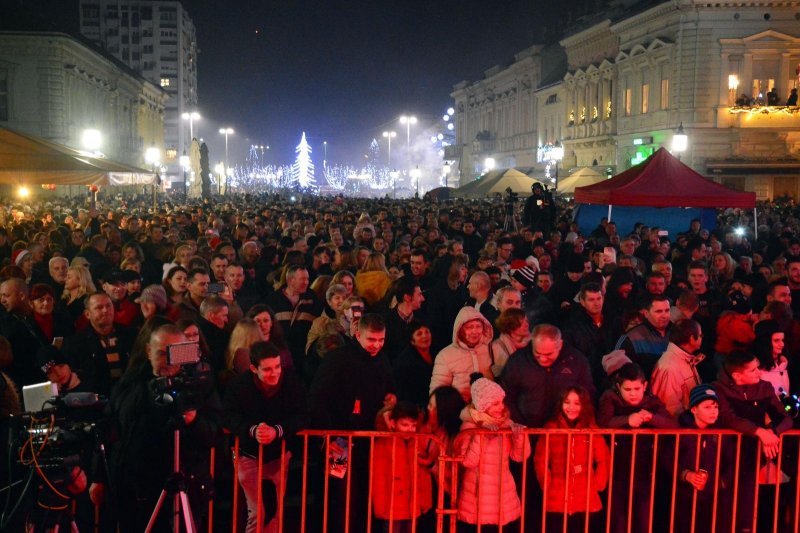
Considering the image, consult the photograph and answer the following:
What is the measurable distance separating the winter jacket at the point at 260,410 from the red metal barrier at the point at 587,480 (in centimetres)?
12

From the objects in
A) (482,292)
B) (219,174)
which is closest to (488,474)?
(482,292)

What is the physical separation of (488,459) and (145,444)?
212 centimetres

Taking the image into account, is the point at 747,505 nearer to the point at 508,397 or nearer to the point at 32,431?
the point at 508,397

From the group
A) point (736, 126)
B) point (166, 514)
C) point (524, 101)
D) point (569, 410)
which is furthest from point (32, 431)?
point (524, 101)

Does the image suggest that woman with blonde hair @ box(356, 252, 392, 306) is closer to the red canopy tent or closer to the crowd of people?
the crowd of people

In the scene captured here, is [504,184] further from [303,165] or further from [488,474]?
[303,165]

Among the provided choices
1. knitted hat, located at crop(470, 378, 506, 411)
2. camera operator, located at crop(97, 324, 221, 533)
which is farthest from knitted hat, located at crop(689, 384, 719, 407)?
camera operator, located at crop(97, 324, 221, 533)

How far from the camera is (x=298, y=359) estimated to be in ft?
31.2

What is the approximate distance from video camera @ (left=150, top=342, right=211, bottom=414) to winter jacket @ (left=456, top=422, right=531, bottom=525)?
169 cm

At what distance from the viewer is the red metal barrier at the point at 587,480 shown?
6.07 metres

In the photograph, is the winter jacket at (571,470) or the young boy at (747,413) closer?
the winter jacket at (571,470)

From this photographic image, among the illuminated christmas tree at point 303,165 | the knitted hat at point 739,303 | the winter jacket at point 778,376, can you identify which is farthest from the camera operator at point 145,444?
the illuminated christmas tree at point 303,165

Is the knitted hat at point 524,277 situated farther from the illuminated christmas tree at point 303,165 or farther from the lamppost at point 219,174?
the illuminated christmas tree at point 303,165

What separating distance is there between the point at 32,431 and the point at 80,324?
12.2ft
